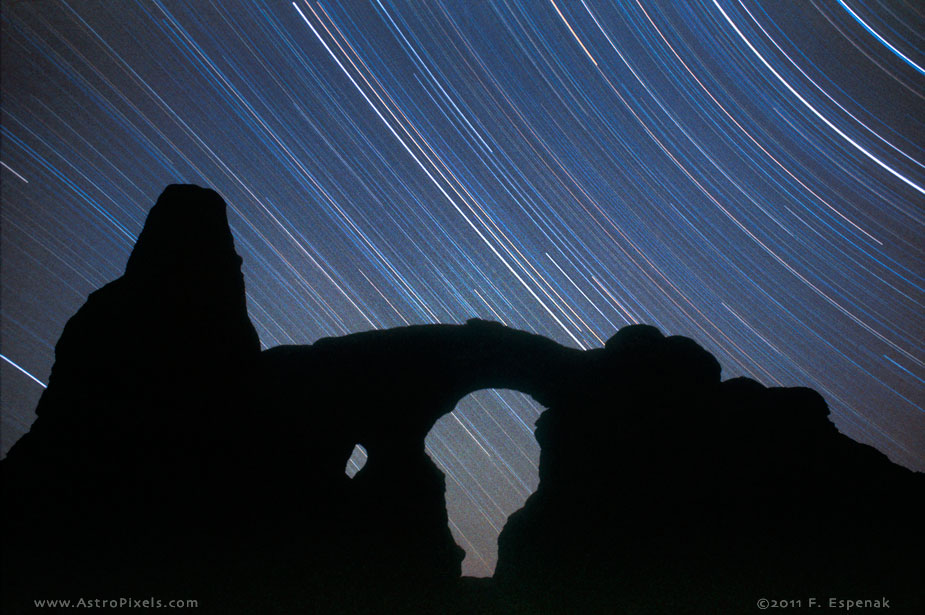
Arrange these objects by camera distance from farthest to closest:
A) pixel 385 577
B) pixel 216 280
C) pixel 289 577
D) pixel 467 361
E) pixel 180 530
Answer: pixel 467 361, pixel 216 280, pixel 385 577, pixel 289 577, pixel 180 530

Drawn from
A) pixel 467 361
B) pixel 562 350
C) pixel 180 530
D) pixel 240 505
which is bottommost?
pixel 562 350

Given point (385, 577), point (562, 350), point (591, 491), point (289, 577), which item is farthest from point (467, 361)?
point (289, 577)

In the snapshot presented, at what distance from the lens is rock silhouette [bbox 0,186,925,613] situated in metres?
13.3

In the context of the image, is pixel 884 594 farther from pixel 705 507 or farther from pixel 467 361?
pixel 467 361

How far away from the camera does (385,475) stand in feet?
Answer: 57.5

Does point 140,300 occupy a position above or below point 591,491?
above

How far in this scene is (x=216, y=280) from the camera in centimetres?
1662

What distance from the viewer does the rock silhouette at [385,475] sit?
13305 mm

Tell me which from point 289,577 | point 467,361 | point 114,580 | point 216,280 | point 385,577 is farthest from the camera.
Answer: point 467,361

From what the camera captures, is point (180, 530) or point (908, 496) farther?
point (908, 496)

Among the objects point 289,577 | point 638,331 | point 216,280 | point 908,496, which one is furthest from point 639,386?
point 216,280

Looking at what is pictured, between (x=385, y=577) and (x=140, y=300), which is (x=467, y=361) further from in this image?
(x=140, y=300)

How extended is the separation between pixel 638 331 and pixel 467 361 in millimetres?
6584

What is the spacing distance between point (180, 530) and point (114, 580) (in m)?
1.61
